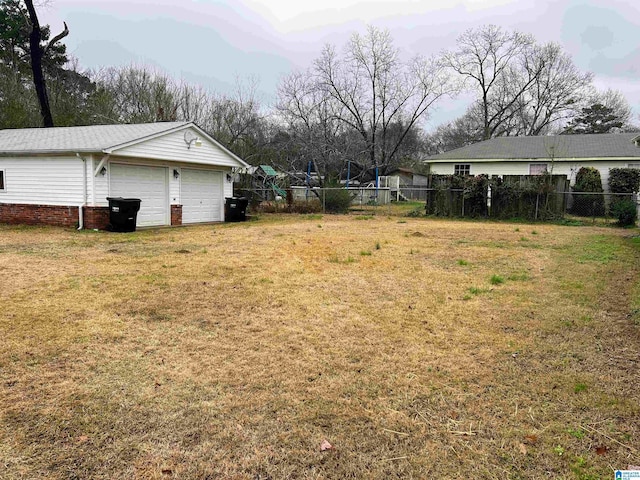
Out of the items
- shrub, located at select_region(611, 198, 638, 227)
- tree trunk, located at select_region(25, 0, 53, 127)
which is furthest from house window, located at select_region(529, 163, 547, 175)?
tree trunk, located at select_region(25, 0, 53, 127)

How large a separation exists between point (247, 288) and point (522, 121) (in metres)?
39.7

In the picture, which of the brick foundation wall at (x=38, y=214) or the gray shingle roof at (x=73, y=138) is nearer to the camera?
the gray shingle roof at (x=73, y=138)

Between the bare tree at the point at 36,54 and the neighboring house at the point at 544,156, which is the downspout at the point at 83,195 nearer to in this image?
the bare tree at the point at 36,54

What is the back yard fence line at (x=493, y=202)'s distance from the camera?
16734mm

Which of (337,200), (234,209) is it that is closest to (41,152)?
(234,209)

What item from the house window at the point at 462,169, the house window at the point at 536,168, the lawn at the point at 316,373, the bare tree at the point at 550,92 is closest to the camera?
the lawn at the point at 316,373

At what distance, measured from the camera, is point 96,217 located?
1248cm

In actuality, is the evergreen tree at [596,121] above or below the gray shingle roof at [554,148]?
above

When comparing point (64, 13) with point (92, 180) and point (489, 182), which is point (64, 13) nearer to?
point (92, 180)

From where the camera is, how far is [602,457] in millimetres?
2320

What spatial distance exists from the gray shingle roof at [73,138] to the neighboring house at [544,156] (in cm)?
1658

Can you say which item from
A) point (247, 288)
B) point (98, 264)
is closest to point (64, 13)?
point (98, 264)

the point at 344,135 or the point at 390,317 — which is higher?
the point at 344,135

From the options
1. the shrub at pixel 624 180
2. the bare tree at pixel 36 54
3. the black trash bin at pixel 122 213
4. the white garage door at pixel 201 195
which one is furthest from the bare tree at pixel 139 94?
the shrub at pixel 624 180
